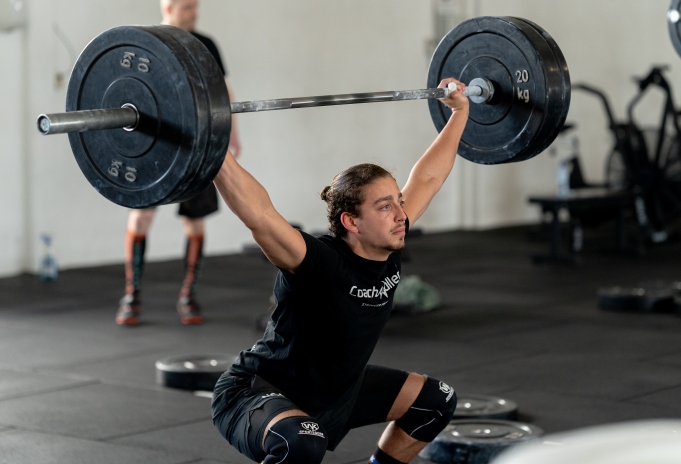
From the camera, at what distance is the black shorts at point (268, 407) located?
2098 millimetres

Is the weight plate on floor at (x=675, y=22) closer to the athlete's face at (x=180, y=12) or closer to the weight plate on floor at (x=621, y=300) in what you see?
the athlete's face at (x=180, y=12)

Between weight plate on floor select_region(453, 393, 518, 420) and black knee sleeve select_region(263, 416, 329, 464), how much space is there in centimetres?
100

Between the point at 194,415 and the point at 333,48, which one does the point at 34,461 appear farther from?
the point at 333,48

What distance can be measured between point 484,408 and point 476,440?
0.41 m

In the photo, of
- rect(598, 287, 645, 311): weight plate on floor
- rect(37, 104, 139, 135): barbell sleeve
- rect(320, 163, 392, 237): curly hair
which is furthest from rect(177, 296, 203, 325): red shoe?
rect(37, 104, 139, 135): barbell sleeve

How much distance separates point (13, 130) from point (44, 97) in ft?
0.91

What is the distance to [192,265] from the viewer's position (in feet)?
15.4

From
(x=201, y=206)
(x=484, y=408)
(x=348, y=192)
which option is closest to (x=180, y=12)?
(x=201, y=206)

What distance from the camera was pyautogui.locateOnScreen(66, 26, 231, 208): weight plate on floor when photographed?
1872mm

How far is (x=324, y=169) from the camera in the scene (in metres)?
7.87

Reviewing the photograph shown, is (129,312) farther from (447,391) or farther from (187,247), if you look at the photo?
(447,391)

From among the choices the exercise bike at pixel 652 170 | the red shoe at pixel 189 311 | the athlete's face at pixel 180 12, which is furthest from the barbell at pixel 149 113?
the exercise bike at pixel 652 170

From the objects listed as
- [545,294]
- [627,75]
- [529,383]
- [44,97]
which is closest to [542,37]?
[529,383]

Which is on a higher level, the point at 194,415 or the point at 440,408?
the point at 440,408
